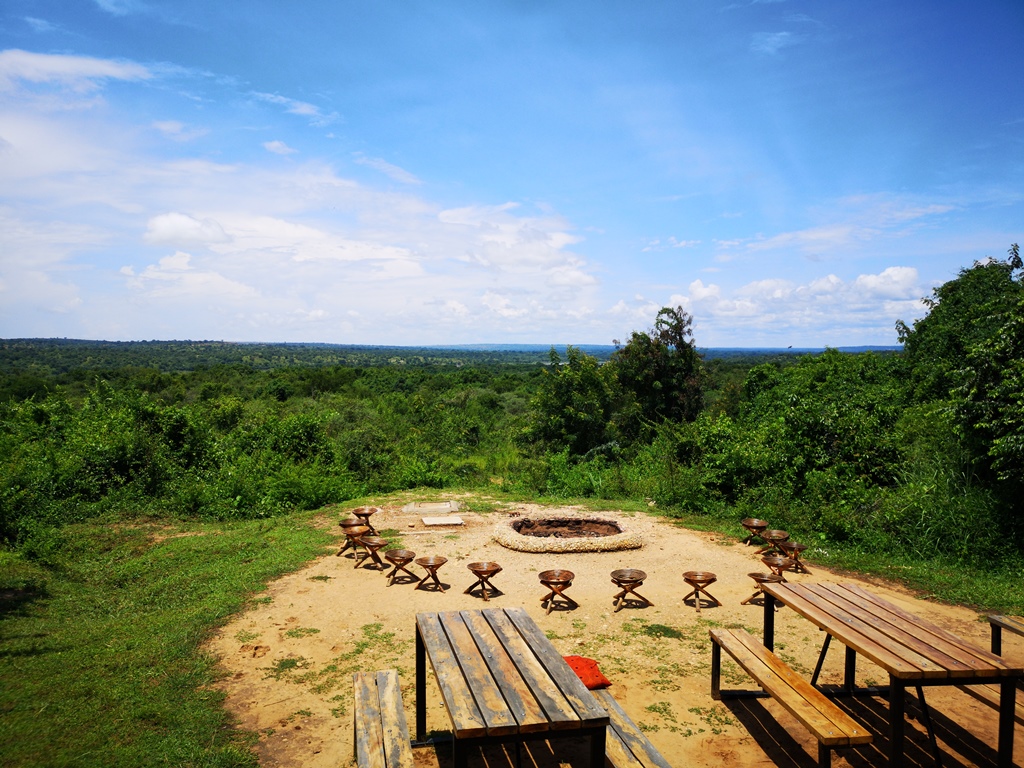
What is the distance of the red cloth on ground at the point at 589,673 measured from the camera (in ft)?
17.1

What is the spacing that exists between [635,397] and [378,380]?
26.8 meters

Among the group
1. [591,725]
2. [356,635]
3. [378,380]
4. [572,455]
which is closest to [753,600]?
[356,635]

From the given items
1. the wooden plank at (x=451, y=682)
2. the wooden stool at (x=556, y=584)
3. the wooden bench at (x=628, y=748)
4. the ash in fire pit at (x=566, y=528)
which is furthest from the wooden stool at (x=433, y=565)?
the wooden bench at (x=628, y=748)

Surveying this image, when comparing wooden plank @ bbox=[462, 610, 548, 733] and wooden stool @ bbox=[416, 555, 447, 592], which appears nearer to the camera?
wooden plank @ bbox=[462, 610, 548, 733]

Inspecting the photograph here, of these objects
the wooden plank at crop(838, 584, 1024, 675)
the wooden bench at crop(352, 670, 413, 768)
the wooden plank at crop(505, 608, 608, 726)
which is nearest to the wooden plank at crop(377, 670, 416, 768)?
the wooden bench at crop(352, 670, 413, 768)

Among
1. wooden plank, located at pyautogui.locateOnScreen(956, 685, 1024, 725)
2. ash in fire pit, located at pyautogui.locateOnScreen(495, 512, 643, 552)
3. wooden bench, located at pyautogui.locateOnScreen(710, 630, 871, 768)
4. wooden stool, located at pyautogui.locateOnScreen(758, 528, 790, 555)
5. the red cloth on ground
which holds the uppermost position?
wooden bench, located at pyautogui.locateOnScreen(710, 630, 871, 768)

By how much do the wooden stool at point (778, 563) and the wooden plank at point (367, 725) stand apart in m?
5.43

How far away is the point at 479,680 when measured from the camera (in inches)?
132

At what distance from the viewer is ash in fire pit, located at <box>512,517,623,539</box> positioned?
10320 millimetres

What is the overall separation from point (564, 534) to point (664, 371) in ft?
42.3

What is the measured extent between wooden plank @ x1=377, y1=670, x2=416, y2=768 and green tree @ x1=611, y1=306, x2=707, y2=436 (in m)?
17.8

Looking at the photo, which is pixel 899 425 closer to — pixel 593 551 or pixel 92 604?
pixel 593 551

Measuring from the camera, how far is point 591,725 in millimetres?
2965

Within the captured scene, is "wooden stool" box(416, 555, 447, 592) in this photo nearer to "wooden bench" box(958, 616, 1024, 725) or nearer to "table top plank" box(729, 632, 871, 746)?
"table top plank" box(729, 632, 871, 746)
